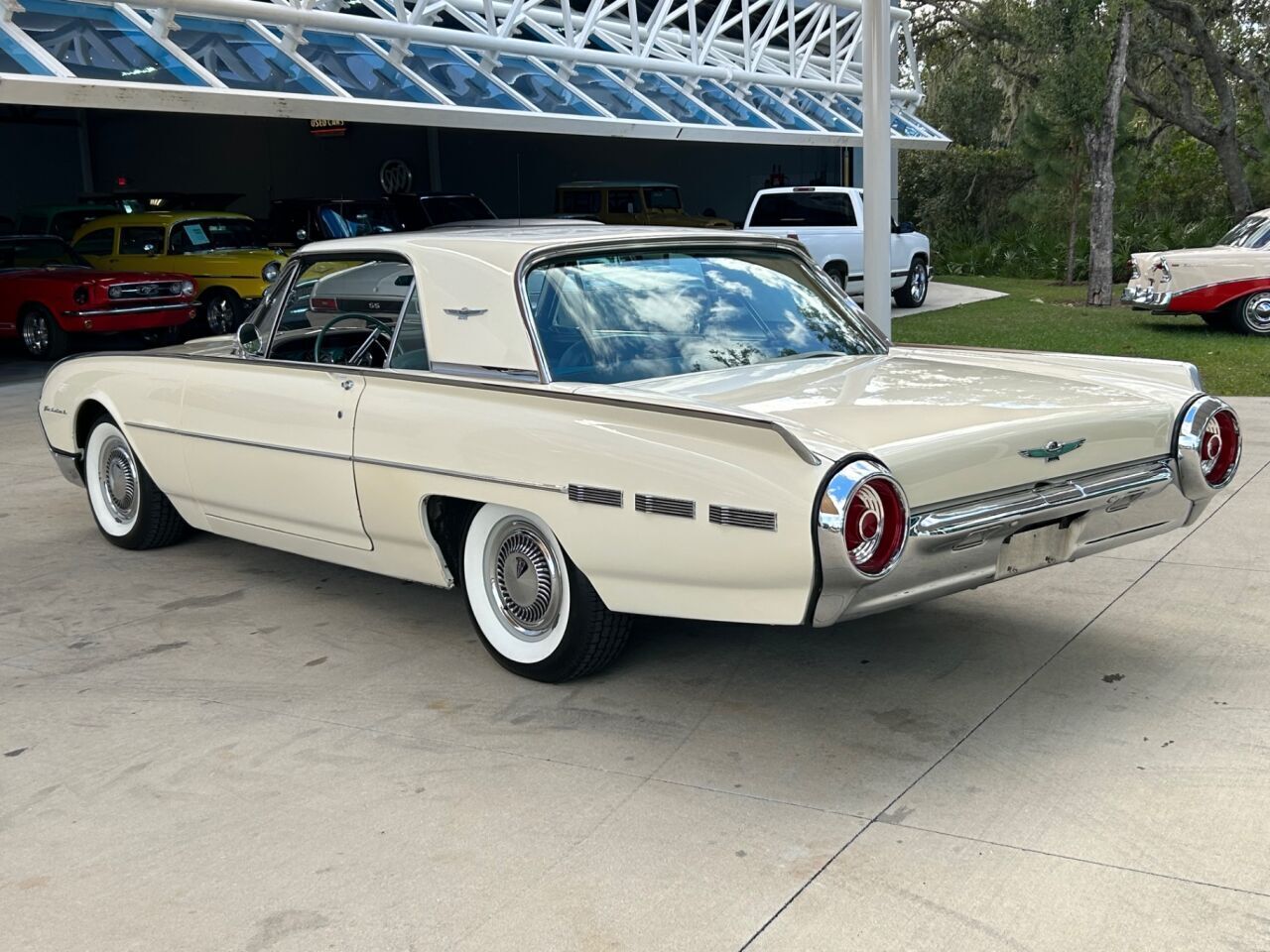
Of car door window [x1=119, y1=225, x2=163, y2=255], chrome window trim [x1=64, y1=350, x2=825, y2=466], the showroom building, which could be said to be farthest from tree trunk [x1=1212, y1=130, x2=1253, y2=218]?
chrome window trim [x1=64, y1=350, x2=825, y2=466]

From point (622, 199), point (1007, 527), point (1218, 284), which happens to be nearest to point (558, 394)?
point (1007, 527)

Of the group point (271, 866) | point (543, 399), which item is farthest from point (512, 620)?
point (271, 866)

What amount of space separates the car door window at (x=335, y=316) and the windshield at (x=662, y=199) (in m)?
18.5

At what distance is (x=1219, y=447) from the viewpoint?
4793mm

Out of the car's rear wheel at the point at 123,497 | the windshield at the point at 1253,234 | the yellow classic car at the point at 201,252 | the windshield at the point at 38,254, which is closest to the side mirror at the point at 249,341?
the car's rear wheel at the point at 123,497

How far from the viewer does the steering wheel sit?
5.74m

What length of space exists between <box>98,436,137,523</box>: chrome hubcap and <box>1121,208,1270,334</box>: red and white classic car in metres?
12.5

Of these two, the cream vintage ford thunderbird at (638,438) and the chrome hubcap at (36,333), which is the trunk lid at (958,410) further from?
the chrome hubcap at (36,333)

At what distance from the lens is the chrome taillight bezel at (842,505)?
12.2ft

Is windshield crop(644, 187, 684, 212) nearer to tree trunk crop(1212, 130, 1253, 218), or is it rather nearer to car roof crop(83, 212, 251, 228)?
car roof crop(83, 212, 251, 228)

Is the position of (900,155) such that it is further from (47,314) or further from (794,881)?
(794,881)

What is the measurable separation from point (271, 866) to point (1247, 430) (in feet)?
25.9

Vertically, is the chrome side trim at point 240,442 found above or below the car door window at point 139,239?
below

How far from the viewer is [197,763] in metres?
4.21
